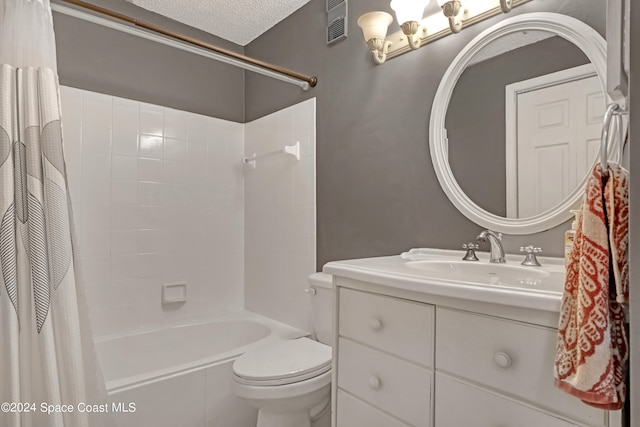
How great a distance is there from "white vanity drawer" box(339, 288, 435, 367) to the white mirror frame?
58cm

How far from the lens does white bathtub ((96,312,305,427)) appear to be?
62.0 inches

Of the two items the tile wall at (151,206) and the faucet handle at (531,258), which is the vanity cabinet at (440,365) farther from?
the tile wall at (151,206)

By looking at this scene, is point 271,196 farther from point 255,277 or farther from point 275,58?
point 275,58

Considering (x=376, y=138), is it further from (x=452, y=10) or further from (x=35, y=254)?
(x=35, y=254)

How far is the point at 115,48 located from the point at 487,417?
2570 mm

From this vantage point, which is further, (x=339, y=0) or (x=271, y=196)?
(x=271, y=196)

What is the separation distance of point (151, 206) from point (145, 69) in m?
0.87

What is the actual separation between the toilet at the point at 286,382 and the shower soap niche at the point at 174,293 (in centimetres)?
97

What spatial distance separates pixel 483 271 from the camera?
1.26 meters

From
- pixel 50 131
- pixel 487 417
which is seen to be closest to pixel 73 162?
pixel 50 131

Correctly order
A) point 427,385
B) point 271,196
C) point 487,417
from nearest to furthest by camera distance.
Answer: point 487,417, point 427,385, point 271,196

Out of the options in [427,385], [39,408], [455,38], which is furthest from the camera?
[455,38]

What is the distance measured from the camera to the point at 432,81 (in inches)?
62.1

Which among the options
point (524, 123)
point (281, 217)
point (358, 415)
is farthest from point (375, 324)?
point (281, 217)
